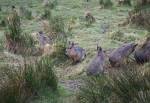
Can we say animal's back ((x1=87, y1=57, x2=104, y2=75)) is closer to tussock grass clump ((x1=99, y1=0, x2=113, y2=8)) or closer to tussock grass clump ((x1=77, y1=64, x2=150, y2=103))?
tussock grass clump ((x1=77, y1=64, x2=150, y2=103))

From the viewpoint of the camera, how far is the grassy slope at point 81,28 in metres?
8.37

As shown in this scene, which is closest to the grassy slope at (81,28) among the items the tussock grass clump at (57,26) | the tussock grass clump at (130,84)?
the tussock grass clump at (57,26)

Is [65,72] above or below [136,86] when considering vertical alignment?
below

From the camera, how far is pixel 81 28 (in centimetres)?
1323

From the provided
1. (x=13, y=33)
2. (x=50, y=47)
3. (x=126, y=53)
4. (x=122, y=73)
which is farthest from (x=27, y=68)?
(x=13, y=33)

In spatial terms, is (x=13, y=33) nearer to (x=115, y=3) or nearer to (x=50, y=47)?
(x=50, y=47)

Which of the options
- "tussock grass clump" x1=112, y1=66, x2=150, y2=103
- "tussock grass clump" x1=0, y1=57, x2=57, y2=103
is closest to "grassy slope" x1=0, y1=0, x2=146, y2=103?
"tussock grass clump" x1=0, y1=57, x2=57, y2=103

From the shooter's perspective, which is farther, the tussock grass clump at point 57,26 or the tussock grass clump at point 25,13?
the tussock grass clump at point 25,13

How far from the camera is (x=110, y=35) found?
11.6m

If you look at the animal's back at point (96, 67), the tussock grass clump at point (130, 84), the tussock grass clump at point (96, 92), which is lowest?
the animal's back at point (96, 67)

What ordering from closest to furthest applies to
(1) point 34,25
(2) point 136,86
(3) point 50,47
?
(2) point 136,86 < (3) point 50,47 < (1) point 34,25

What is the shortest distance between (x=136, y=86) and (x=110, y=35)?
5742 mm

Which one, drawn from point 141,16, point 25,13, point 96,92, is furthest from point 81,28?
point 96,92

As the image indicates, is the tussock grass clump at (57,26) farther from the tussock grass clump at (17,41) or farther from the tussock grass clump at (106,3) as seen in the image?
the tussock grass clump at (106,3)
